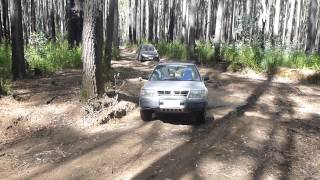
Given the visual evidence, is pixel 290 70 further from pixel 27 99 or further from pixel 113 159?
pixel 113 159

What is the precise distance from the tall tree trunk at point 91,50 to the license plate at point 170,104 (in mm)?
2296

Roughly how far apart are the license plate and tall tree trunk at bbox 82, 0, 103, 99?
230 cm

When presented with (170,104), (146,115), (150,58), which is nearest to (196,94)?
(170,104)

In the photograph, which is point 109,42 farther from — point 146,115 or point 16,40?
point 146,115

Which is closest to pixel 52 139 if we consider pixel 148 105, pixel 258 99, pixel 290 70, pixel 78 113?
pixel 78 113

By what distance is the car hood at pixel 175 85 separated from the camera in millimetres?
10328

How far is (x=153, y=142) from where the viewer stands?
29.9 feet

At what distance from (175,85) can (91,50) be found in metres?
2.66

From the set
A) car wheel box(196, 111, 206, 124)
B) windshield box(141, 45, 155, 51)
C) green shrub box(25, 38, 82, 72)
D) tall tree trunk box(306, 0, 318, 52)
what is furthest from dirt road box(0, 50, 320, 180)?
windshield box(141, 45, 155, 51)

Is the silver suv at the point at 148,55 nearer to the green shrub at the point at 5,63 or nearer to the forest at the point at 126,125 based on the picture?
the forest at the point at 126,125

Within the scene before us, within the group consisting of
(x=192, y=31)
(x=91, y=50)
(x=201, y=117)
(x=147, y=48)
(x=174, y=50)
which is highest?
(x=192, y=31)

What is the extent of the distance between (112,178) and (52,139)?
3.00 meters

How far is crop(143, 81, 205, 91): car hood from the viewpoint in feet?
33.9

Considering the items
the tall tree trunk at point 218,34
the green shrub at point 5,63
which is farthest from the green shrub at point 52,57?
the tall tree trunk at point 218,34
